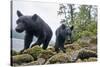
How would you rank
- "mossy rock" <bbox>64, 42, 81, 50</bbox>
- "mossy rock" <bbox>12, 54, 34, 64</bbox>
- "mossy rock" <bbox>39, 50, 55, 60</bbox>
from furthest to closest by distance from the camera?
"mossy rock" <bbox>64, 42, 81, 50</bbox> → "mossy rock" <bbox>39, 50, 55, 60</bbox> → "mossy rock" <bbox>12, 54, 34, 64</bbox>

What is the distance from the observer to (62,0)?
2170 millimetres

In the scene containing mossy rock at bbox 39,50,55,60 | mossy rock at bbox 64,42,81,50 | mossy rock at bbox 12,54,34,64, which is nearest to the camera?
mossy rock at bbox 12,54,34,64

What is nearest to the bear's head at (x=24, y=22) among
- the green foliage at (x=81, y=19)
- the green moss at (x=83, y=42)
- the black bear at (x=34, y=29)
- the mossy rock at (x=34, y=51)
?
the black bear at (x=34, y=29)

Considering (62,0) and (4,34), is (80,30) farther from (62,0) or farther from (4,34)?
(4,34)

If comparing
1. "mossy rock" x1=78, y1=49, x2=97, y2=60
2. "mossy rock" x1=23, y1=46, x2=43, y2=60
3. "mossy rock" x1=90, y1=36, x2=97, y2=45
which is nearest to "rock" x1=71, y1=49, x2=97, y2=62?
"mossy rock" x1=78, y1=49, x2=97, y2=60

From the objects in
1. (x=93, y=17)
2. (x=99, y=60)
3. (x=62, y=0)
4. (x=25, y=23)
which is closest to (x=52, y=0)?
(x=62, y=0)

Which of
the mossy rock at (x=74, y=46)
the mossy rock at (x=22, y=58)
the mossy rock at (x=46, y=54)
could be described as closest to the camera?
the mossy rock at (x=22, y=58)

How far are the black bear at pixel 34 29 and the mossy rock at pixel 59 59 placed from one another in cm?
16

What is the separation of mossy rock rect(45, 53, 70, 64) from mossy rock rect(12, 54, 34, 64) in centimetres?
22

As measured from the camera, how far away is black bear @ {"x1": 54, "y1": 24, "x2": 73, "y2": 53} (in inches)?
84.6

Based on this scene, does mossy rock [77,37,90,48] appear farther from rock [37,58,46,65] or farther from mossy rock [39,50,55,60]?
rock [37,58,46,65]

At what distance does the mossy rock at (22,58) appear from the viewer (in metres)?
1.97

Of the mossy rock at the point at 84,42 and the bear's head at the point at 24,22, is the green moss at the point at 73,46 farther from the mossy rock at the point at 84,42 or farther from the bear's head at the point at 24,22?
the bear's head at the point at 24,22

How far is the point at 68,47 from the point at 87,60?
300 millimetres
